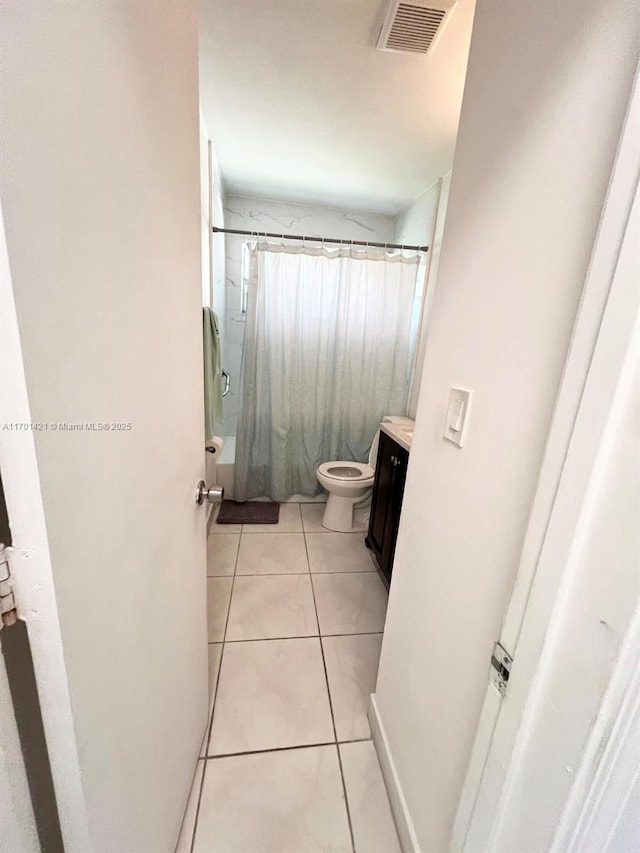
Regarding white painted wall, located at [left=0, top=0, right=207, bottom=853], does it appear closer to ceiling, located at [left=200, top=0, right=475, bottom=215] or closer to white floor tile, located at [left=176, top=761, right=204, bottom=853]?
white floor tile, located at [left=176, top=761, right=204, bottom=853]

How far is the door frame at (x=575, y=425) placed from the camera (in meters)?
0.40

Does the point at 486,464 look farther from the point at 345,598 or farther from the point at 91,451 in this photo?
the point at 345,598

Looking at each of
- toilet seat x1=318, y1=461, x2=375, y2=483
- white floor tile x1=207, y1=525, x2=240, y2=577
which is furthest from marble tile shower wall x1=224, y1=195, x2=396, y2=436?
white floor tile x1=207, y1=525, x2=240, y2=577

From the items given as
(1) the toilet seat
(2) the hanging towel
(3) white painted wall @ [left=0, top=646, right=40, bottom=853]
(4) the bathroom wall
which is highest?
(4) the bathroom wall

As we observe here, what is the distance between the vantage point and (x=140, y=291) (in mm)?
550

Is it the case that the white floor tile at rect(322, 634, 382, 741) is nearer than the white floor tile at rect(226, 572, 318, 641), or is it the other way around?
the white floor tile at rect(322, 634, 382, 741)

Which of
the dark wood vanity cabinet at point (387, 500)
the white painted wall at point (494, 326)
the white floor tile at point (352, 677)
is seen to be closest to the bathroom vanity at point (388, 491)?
the dark wood vanity cabinet at point (387, 500)

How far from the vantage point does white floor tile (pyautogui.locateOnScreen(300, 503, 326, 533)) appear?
249 cm

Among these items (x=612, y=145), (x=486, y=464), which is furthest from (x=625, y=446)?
(x=612, y=145)

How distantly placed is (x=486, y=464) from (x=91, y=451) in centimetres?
70

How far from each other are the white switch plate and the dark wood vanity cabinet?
2.76 feet

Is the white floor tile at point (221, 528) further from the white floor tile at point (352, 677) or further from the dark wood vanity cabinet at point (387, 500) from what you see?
the white floor tile at point (352, 677)

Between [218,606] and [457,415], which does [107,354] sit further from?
[218,606]

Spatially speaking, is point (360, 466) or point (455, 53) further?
point (360, 466)
